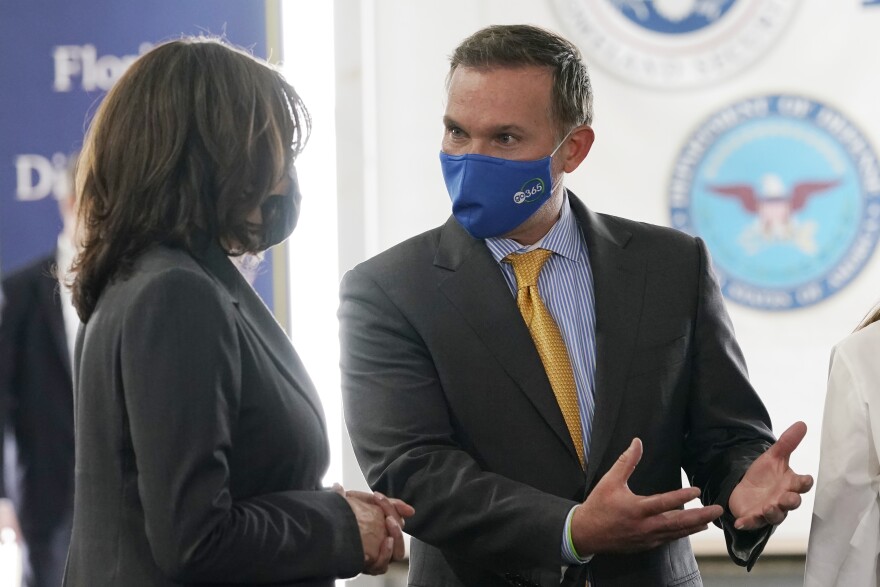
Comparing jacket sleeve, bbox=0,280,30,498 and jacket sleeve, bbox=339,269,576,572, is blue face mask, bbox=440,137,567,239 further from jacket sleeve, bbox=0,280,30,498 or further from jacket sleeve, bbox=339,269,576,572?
jacket sleeve, bbox=0,280,30,498

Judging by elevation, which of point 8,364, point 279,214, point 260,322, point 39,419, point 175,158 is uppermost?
point 175,158

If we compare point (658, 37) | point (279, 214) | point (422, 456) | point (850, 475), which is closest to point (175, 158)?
point (279, 214)

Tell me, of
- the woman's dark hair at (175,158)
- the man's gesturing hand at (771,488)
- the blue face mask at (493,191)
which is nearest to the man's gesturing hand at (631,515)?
the man's gesturing hand at (771,488)

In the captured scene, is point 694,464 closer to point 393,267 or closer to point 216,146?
point 393,267

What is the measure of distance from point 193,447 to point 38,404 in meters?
2.10

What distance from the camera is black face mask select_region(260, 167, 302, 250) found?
1645 mm

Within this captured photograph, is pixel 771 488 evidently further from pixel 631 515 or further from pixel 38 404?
pixel 38 404

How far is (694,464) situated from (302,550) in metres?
0.94

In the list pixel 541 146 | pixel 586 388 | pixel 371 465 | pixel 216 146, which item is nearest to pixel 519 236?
pixel 541 146

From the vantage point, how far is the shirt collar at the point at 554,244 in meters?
2.21

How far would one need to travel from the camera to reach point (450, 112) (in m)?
2.23

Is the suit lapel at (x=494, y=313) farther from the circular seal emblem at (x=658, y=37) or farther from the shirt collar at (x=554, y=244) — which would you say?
the circular seal emblem at (x=658, y=37)

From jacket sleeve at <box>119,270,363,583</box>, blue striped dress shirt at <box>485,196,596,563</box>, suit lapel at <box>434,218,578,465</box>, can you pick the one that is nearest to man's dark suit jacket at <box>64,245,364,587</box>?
jacket sleeve at <box>119,270,363,583</box>

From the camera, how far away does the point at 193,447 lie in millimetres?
1405
